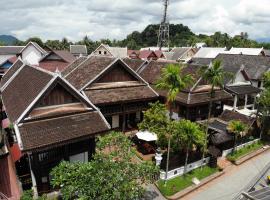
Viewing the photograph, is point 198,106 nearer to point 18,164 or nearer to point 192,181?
point 192,181

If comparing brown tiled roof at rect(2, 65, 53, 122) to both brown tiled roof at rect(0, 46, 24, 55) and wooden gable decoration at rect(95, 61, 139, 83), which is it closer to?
wooden gable decoration at rect(95, 61, 139, 83)

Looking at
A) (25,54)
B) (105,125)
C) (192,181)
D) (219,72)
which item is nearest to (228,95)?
(219,72)

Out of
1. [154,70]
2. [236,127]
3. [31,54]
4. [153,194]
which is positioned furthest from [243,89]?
[31,54]

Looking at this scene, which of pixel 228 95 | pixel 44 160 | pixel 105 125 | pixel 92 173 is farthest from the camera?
pixel 228 95

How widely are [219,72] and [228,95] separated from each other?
12.0 metres

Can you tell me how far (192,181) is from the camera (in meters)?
22.2

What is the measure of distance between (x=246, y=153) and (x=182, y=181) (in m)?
10.4

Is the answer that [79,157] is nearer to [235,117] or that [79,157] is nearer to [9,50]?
[235,117]

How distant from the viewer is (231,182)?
23.0 meters

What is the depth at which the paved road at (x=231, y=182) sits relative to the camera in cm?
2084

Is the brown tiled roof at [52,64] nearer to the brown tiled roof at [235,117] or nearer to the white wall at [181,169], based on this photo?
the brown tiled roof at [235,117]

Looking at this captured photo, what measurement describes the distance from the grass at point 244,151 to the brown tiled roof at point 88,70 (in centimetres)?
1673

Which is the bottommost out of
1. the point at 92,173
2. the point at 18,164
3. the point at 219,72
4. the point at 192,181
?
the point at 192,181

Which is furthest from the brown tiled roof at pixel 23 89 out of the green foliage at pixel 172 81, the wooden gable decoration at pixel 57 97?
the green foliage at pixel 172 81
